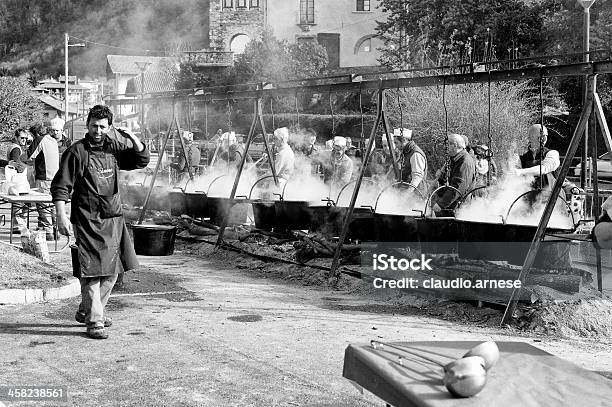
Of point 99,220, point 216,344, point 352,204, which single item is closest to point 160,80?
point 352,204

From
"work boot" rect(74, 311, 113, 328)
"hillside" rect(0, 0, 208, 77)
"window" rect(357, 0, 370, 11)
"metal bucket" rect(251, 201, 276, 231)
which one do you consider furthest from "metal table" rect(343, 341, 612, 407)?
"hillside" rect(0, 0, 208, 77)

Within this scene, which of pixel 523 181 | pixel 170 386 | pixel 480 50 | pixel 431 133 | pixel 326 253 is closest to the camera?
pixel 170 386

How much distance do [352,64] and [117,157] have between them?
59.3 meters

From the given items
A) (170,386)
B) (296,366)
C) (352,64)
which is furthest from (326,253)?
(352,64)

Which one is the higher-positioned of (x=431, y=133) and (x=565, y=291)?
(x=431, y=133)

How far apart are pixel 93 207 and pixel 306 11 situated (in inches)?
2315

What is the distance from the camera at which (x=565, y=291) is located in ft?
24.9

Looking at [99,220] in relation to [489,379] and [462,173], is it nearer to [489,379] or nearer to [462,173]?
[462,173]

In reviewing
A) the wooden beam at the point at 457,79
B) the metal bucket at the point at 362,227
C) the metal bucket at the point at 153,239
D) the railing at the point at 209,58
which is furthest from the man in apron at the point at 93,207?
the railing at the point at 209,58

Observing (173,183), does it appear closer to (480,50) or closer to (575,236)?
(575,236)

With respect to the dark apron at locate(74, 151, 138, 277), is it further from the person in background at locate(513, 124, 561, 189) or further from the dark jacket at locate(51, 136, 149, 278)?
the person in background at locate(513, 124, 561, 189)

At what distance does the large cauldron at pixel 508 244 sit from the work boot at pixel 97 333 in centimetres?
348

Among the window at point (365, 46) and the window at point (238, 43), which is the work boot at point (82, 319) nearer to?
the window at point (365, 46)

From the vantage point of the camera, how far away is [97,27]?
85438 millimetres
